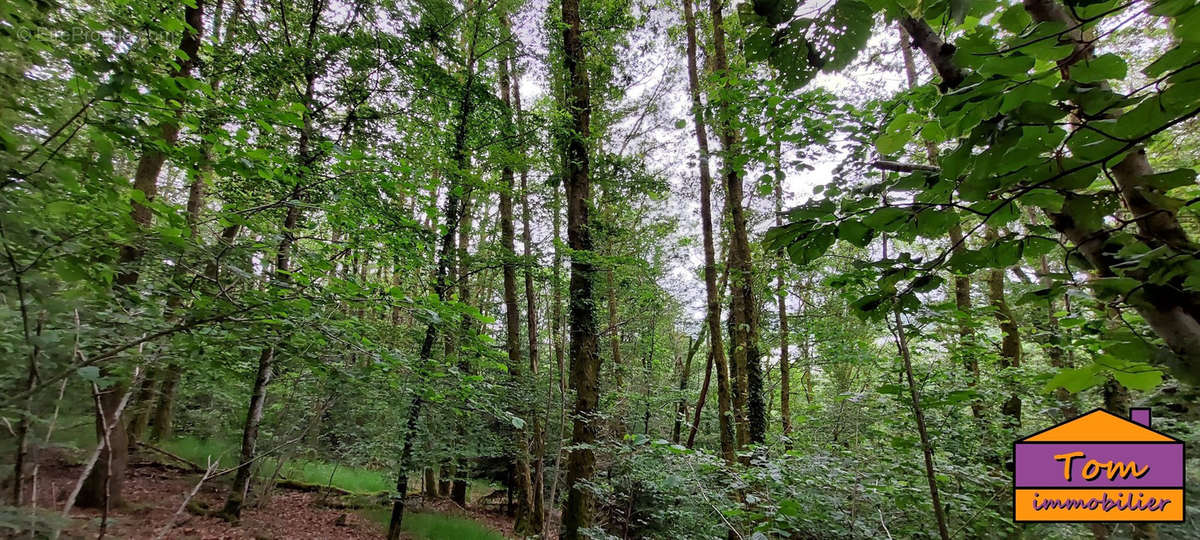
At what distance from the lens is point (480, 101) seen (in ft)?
17.2

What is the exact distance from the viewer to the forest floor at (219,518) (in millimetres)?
4343

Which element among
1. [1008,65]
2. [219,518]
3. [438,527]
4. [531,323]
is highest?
[1008,65]

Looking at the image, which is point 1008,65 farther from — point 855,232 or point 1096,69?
point 855,232

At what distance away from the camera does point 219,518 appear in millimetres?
5215

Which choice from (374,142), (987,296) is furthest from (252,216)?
(987,296)

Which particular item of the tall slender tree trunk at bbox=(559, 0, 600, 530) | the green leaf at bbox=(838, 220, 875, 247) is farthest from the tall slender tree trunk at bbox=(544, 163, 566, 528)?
the green leaf at bbox=(838, 220, 875, 247)

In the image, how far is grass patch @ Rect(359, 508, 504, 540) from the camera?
6.44 meters

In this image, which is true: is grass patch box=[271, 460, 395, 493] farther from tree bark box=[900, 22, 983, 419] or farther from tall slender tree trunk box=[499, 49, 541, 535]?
tree bark box=[900, 22, 983, 419]

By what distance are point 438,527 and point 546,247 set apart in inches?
188

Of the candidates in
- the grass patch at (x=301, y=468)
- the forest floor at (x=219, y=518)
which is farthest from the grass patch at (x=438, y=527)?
the grass patch at (x=301, y=468)

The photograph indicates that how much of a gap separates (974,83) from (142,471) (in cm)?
1003

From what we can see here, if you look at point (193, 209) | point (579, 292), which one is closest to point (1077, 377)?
point (579, 292)

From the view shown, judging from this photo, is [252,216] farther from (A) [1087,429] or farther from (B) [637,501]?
(B) [637,501]

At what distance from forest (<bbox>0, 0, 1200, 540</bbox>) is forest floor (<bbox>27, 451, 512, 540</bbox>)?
7 cm
